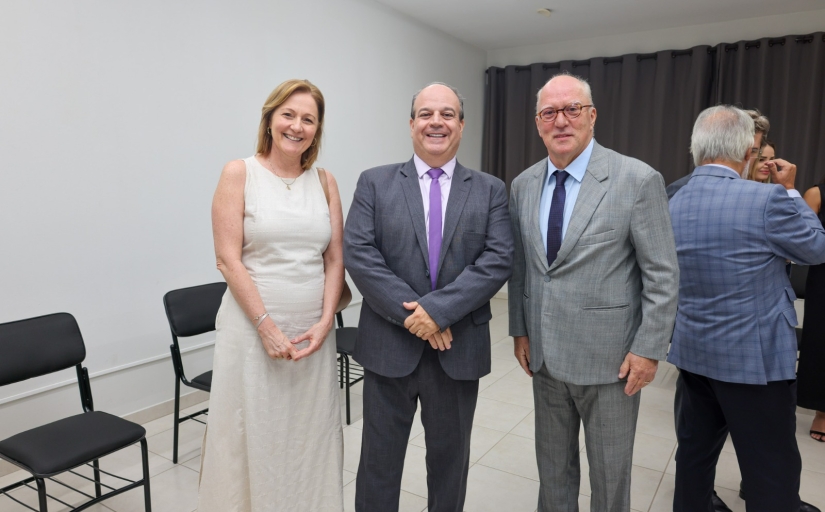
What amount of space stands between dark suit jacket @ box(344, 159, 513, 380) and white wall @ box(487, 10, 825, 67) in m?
4.86

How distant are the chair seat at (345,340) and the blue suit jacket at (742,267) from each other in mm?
1760

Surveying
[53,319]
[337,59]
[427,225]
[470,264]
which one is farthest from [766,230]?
[337,59]

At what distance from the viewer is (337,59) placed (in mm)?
4336

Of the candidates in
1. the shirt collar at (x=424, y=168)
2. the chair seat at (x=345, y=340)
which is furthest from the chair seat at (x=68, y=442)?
the shirt collar at (x=424, y=168)

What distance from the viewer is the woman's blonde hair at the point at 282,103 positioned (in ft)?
5.92

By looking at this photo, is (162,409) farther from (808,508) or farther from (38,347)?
(808,508)

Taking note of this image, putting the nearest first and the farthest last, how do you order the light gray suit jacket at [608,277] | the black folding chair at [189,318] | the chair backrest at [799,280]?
the light gray suit jacket at [608,277]
the black folding chair at [189,318]
the chair backrest at [799,280]

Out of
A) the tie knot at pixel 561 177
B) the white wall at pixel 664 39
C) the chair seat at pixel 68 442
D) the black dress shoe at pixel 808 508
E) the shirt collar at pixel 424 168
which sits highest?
the white wall at pixel 664 39

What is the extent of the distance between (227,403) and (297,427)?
0.25 metres

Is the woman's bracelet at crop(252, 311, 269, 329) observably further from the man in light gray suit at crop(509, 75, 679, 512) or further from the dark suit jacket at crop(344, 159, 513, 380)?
the man in light gray suit at crop(509, 75, 679, 512)

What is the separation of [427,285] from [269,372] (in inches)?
24.4

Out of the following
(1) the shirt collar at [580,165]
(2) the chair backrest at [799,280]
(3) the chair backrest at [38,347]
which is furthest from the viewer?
(2) the chair backrest at [799,280]

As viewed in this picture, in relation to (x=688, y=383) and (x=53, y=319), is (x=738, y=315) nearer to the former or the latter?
(x=688, y=383)

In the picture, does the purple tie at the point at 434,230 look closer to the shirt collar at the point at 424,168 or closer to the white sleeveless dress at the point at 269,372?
the shirt collar at the point at 424,168
